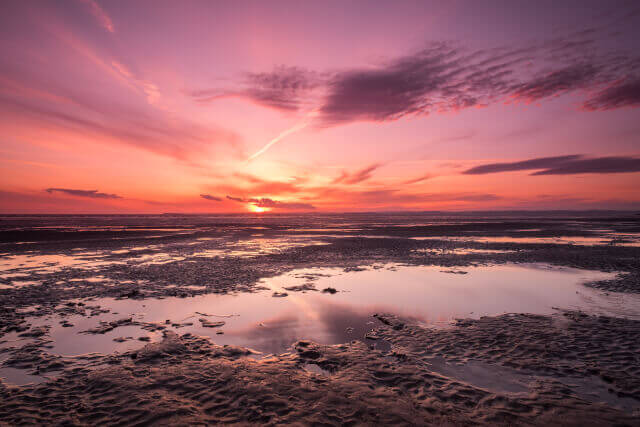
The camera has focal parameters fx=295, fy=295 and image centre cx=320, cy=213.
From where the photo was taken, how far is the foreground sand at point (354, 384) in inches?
218

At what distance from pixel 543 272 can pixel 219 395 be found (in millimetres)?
20788

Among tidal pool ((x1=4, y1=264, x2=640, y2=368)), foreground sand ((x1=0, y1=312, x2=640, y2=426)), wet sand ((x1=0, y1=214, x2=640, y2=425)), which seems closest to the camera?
foreground sand ((x1=0, y1=312, x2=640, y2=426))

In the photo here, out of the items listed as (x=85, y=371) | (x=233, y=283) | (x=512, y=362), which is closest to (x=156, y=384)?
(x=85, y=371)

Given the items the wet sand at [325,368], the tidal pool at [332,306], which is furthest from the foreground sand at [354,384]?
the tidal pool at [332,306]

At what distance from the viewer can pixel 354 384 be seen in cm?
661

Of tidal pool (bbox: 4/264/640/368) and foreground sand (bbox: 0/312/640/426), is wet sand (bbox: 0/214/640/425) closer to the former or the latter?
foreground sand (bbox: 0/312/640/426)

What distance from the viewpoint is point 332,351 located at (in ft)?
27.3

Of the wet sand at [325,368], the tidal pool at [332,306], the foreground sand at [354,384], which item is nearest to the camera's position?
the foreground sand at [354,384]

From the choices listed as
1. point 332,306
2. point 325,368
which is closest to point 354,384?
point 325,368

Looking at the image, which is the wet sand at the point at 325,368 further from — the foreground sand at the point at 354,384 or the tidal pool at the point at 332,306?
the tidal pool at the point at 332,306

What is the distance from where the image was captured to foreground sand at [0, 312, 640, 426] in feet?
18.2

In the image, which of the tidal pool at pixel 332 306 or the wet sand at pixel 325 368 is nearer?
the wet sand at pixel 325 368

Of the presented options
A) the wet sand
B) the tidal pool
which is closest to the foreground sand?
the wet sand

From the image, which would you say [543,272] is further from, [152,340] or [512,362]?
[152,340]
